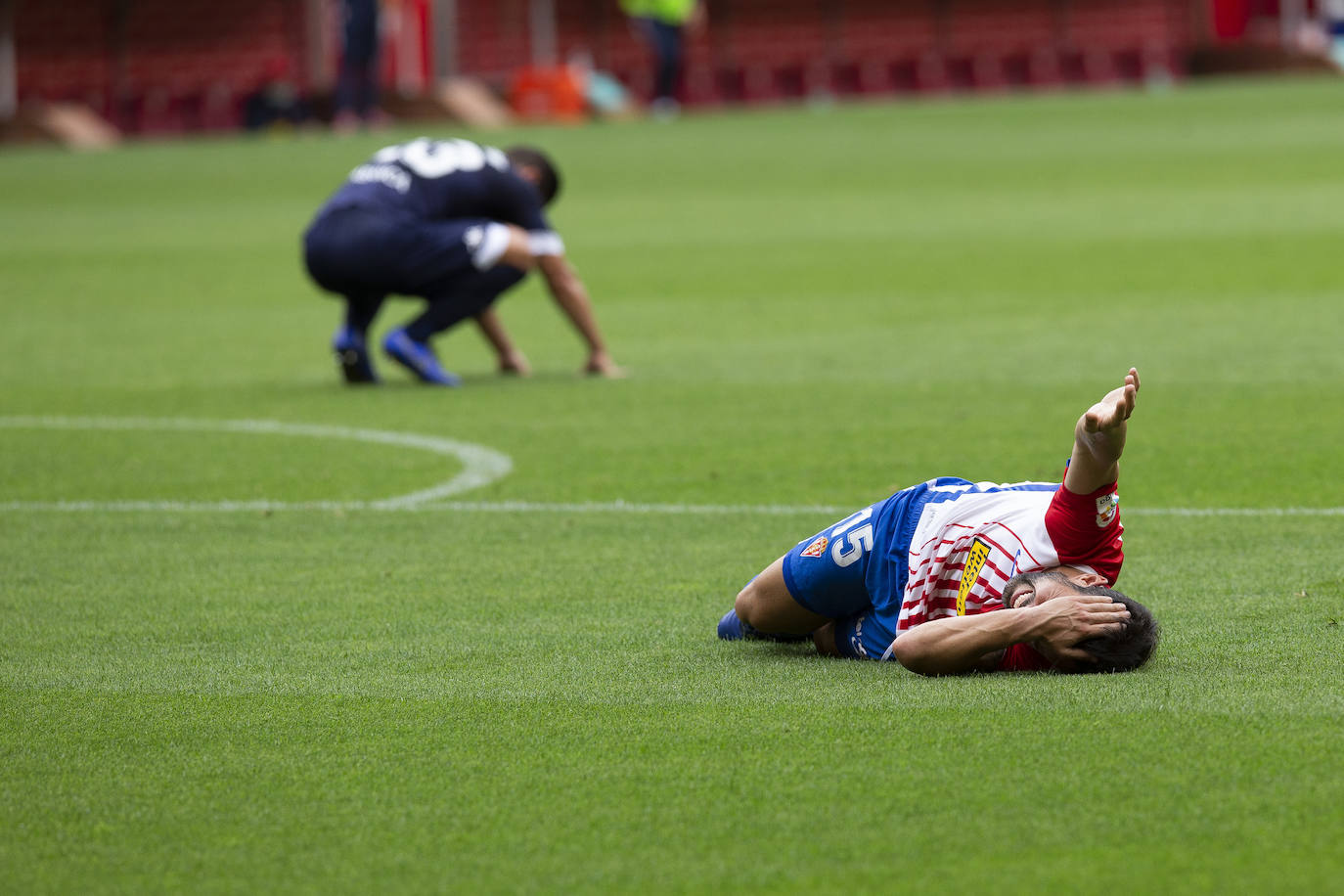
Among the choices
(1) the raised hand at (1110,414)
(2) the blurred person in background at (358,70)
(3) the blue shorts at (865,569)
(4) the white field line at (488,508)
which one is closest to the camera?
(1) the raised hand at (1110,414)

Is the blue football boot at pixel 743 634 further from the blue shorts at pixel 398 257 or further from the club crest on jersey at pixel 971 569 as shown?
the blue shorts at pixel 398 257

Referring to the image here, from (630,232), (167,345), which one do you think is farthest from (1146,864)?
(630,232)

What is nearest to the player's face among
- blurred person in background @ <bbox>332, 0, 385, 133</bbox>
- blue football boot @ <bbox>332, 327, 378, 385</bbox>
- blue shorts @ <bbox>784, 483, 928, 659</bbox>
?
blue shorts @ <bbox>784, 483, 928, 659</bbox>

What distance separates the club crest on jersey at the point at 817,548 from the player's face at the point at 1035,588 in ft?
1.57

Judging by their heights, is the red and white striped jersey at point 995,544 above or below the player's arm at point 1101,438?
below

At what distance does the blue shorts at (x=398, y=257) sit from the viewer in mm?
10039

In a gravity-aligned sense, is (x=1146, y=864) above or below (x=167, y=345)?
above

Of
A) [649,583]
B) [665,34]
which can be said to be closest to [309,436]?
[649,583]

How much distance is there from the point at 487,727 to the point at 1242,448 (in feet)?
14.1

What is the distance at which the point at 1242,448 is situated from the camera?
7.91 meters

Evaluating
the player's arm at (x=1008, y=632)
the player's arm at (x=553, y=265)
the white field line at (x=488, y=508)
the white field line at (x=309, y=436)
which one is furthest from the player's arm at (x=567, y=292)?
the player's arm at (x=1008, y=632)

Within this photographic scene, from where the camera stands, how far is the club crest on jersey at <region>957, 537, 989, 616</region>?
15.8 ft

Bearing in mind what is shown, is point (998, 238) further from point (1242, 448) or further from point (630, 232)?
point (1242, 448)

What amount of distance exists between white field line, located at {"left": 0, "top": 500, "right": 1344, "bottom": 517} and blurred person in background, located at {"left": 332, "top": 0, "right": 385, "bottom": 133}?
73.4ft
